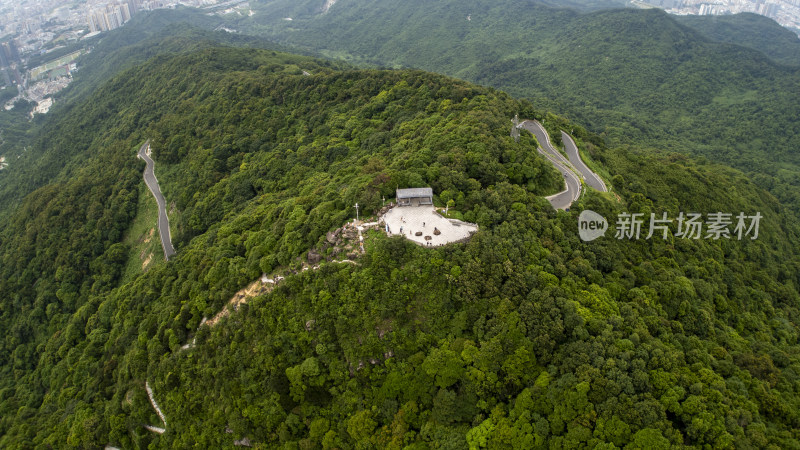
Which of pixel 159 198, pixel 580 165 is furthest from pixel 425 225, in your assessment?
pixel 159 198

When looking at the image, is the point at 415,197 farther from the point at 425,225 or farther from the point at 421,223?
the point at 425,225

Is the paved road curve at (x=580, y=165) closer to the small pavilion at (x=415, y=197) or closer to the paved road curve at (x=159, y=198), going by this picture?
the small pavilion at (x=415, y=197)

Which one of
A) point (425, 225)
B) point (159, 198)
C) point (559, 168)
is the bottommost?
point (159, 198)

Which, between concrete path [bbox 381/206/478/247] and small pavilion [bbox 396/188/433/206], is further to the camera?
small pavilion [bbox 396/188/433/206]

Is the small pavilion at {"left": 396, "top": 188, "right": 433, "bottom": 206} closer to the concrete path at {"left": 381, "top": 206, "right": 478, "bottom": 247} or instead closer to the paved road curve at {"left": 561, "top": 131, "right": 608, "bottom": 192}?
the concrete path at {"left": 381, "top": 206, "right": 478, "bottom": 247}

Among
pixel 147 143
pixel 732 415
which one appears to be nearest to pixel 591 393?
pixel 732 415

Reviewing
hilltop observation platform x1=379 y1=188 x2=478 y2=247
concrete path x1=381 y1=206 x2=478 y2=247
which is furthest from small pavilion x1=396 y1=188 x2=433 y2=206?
concrete path x1=381 y1=206 x2=478 y2=247
